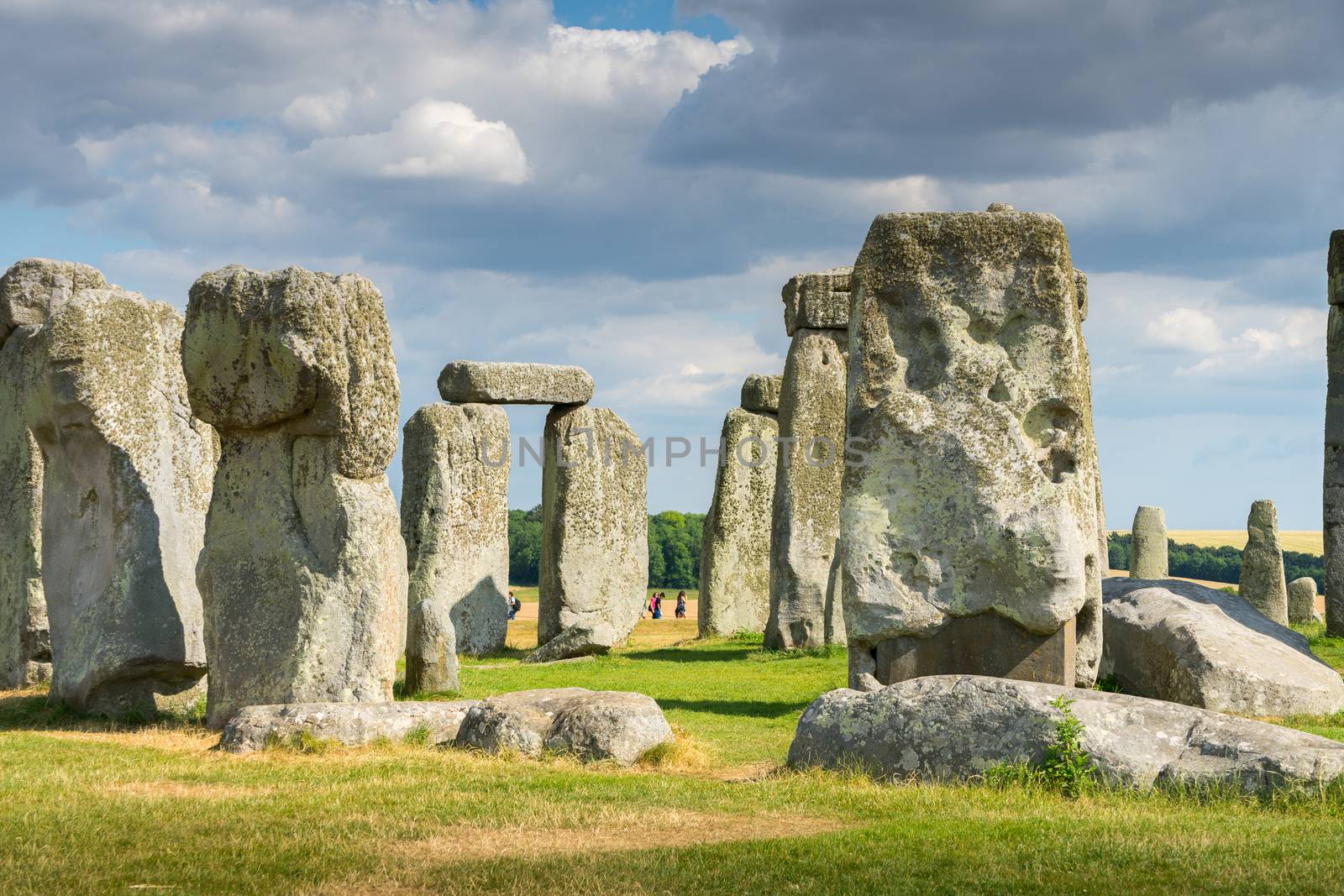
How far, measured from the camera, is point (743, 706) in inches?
506

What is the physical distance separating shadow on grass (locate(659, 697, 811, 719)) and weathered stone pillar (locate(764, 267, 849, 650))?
4.90 m

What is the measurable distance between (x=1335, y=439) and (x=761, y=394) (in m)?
8.51

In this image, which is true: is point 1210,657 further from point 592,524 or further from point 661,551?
point 661,551

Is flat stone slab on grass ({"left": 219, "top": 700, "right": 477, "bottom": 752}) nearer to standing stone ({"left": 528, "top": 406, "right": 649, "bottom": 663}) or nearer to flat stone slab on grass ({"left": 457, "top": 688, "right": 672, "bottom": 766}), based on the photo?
flat stone slab on grass ({"left": 457, "top": 688, "right": 672, "bottom": 766})

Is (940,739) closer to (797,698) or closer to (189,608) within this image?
(797,698)

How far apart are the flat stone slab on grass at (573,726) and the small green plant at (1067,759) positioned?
2.41 m

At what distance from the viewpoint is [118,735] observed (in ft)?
35.4

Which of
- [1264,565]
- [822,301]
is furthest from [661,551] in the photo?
[822,301]

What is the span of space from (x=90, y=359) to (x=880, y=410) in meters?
6.22

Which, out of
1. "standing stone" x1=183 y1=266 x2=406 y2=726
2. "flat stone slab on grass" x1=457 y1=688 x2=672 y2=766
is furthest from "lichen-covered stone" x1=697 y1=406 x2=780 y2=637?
"flat stone slab on grass" x1=457 y1=688 x2=672 y2=766

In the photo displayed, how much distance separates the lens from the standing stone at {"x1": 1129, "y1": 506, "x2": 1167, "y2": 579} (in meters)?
29.9

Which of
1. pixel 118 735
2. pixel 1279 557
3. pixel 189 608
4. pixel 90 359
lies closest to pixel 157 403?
pixel 90 359

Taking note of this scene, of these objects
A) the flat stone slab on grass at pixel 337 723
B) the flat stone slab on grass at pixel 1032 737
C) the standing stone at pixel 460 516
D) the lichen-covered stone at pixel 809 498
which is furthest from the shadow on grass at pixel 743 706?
the standing stone at pixel 460 516

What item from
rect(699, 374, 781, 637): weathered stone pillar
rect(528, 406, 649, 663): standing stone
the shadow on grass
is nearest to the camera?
the shadow on grass
